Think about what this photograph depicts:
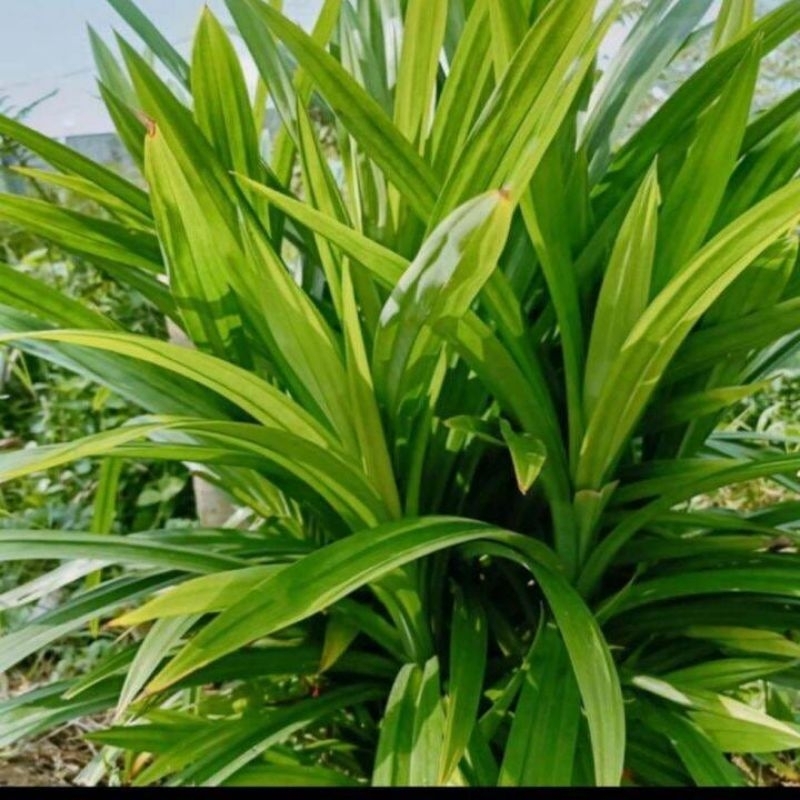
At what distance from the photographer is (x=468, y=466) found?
975mm

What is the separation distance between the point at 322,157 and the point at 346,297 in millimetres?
155

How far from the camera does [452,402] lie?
0.94 metres

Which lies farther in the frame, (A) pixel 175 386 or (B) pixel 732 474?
(A) pixel 175 386

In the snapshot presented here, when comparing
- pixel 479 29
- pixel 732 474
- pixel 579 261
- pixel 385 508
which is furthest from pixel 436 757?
pixel 479 29

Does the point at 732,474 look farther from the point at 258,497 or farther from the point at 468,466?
the point at 258,497

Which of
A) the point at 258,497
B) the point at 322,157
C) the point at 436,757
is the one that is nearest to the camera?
the point at 436,757

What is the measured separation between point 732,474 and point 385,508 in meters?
0.28

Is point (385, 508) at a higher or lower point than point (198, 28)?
lower

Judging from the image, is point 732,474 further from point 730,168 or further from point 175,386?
point 175,386

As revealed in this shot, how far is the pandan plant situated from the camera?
0.76 m

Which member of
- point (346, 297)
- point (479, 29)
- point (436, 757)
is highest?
point (479, 29)

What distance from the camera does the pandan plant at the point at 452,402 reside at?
76 cm

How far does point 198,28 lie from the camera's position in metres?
0.96

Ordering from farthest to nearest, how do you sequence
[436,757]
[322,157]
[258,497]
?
[258,497], [322,157], [436,757]
